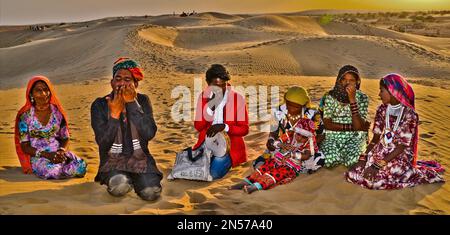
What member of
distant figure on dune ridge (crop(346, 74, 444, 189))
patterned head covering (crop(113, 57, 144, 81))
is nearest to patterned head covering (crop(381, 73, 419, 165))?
distant figure on dune ridge (crop(346, 74, 444, 189))

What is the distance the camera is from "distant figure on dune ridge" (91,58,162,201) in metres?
4.80

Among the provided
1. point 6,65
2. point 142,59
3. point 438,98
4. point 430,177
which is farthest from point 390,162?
point 6,65

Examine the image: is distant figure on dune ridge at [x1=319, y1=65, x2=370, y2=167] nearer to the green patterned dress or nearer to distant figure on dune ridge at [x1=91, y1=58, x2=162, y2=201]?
the green patterned dress

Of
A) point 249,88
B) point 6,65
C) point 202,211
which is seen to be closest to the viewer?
point 202,211

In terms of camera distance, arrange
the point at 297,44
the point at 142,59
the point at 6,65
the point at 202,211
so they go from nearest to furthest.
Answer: the point at 202,211, the point at 142,59, the point at 297,44, the point at 6,65

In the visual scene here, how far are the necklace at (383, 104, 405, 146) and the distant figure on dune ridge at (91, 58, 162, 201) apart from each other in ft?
8.57

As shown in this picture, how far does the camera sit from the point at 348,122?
218 inches

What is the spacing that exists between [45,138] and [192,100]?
6.03 metres

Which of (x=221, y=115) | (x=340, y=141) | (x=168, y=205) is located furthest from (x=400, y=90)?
(x=168, y=205)

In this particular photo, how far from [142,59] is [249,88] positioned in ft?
24.4

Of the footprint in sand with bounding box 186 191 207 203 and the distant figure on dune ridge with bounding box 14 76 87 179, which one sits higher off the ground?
the distant figure on dune ridge with bounding box 14 76 87 179

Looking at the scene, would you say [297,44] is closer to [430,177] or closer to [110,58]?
[110,58]

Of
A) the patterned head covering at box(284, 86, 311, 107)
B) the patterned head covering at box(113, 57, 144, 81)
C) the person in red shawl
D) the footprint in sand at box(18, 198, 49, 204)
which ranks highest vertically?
the patterned head covering at box(113, 57, 144, 81)

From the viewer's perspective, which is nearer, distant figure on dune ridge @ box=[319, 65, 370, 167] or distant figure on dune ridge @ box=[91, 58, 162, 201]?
distant figure on dune ridge @ box=[91, 58, 162, 201]
